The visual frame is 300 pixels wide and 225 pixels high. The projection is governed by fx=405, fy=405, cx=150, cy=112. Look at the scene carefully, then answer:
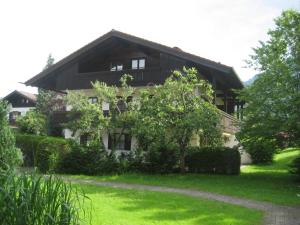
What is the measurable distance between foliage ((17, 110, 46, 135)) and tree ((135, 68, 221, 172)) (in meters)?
12.4

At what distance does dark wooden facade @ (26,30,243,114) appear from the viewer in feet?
86.6

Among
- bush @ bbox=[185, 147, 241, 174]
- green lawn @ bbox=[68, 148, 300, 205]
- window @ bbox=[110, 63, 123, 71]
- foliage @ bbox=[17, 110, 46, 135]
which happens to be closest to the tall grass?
green lawn @ bbox=[68, 148, 300, 205]

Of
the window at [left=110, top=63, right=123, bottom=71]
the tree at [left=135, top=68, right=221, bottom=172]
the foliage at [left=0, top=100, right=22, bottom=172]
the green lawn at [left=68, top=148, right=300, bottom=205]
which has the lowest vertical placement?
the green lawn at [left=68, top=148, right=300, bottom=205]

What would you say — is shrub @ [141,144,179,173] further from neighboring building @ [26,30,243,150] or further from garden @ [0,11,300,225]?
neighboring building @ [26,30,243,150]

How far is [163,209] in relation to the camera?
1130cm

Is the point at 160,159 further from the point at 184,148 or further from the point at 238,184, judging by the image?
the point at 238,184

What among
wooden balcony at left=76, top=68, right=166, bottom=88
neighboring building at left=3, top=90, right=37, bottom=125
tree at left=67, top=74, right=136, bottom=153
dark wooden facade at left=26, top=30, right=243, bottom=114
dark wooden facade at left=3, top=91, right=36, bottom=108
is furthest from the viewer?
dark wooden facade at left=3, top=91, right=36, bottom=108

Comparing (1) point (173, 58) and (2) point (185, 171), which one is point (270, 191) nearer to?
(2) point (185, 171)

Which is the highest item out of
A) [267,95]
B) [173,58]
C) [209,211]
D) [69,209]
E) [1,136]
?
[173,58]

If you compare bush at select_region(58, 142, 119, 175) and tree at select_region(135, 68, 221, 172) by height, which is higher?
tree at select_region(135, 68, 221, 172)

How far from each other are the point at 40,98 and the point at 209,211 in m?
43.5

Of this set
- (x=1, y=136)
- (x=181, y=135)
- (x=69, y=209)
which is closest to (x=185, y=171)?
(x=181, y=135)

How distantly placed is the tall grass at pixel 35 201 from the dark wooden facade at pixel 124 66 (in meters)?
20.5

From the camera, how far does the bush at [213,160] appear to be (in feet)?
74.2
